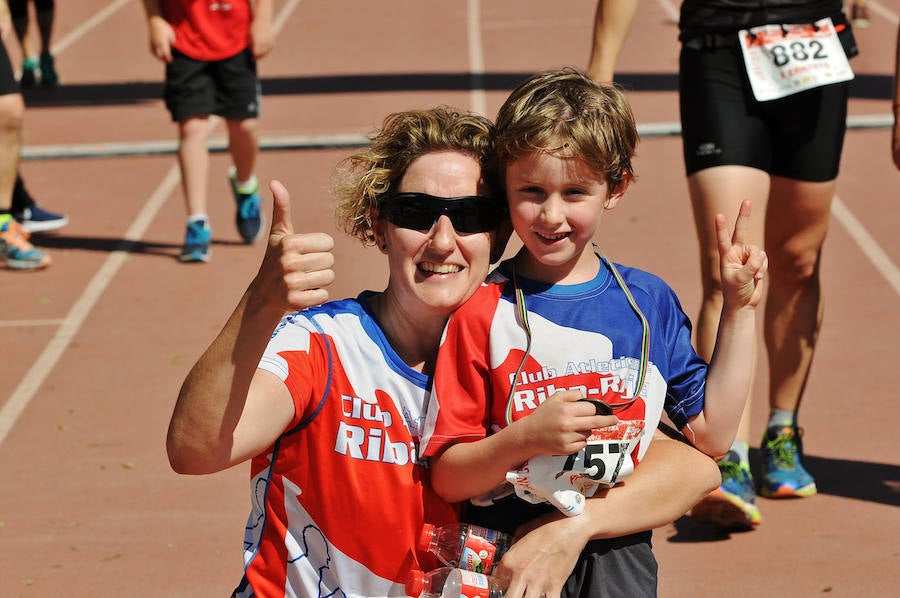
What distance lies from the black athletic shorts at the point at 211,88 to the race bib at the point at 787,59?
14.0 ft

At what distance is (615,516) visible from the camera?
8.55 feet

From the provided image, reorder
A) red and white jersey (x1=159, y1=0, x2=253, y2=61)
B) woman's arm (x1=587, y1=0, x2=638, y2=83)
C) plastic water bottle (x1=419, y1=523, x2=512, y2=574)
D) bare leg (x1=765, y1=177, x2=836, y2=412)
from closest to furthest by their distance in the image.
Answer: plastic water bottle (x1=419, y1=523, x2=512, y2=574), woman's arm (x1=587, y1=0, x2=638, y2=83), bare leg (x1=765, y1=177, x2=836, y2=412), red and white jersey (x1=159, y1=0, x2=253, y2=61)

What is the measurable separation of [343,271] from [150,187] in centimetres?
299

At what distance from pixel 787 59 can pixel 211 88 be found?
4493 mm

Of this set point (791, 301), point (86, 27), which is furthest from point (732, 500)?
point (86, 27)

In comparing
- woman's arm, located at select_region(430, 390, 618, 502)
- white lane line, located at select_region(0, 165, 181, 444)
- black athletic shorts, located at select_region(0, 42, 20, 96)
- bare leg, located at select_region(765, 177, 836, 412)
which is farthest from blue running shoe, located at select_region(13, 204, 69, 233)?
woman's arm, located at select_region(430, 390, 618, 502)

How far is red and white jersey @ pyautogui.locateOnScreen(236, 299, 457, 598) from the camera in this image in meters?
2.65

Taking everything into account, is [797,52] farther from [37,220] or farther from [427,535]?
[37,220]

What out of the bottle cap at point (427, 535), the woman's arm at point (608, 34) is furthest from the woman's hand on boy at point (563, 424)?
the woman's arm at point (608, 34)

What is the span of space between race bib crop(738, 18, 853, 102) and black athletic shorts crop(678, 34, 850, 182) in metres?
0.05

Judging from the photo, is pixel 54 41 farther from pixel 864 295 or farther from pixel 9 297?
pixel 864 295

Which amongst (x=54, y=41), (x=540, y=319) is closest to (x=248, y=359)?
(x=540, y=319)

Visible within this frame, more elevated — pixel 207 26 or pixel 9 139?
pixel 207 26

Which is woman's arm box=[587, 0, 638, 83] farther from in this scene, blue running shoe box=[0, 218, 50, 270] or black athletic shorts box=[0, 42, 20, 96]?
blue running shoe box=[0, 218, 50, 270]
